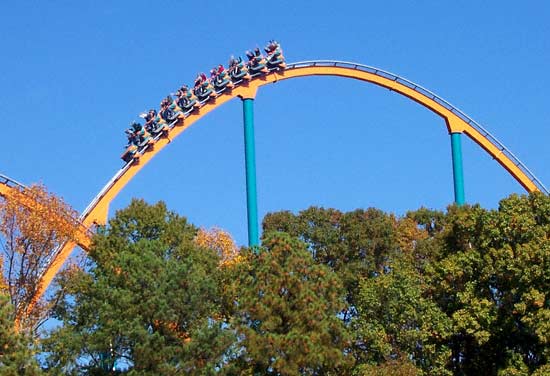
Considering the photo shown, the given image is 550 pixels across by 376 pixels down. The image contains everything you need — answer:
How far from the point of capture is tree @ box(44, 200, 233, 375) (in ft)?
79.9

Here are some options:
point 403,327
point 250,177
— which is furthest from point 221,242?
point 403,327

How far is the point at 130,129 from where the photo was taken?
123 feet

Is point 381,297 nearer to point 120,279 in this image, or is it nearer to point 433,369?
point 433,369

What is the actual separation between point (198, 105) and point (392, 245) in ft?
27.0

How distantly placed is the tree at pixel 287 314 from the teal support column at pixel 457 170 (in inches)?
600

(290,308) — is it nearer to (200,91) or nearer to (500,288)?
(500,288)

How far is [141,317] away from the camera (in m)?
24.5

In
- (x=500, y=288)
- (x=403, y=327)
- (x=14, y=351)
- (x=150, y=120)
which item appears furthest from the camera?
(x=150, y=120)

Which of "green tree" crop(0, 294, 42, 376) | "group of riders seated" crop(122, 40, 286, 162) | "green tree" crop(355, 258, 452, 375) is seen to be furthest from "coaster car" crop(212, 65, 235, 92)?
"green tree" crop(0, 294, 42, 376)

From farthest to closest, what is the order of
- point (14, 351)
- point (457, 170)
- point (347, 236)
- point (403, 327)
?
point (457, 170) < point (347, 236) < point (403, 327) < point (14, 351)

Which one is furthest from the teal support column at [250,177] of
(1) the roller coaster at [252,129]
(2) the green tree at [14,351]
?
(2) the green tree at [14,351]

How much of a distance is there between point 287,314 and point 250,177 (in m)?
12.0

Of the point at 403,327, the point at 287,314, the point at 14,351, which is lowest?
the point at 14,351

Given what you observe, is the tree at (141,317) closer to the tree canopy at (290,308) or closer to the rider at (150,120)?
the tree canopy at (290,308)
